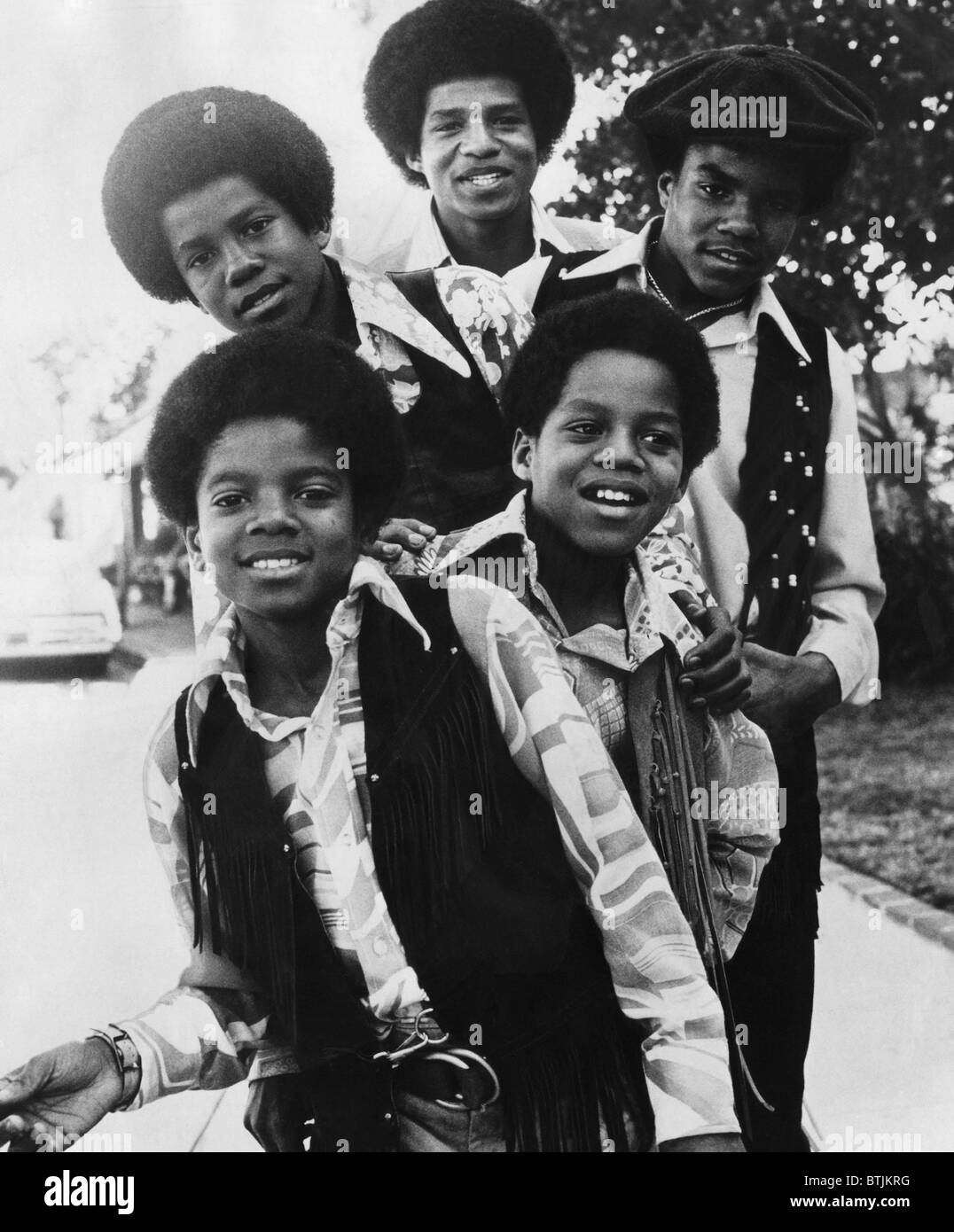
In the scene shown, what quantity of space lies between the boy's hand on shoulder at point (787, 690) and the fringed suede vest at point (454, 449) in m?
0.70

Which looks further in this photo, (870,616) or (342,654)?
(870,616)

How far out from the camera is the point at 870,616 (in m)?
3.02

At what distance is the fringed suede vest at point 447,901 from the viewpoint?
2.73 metres

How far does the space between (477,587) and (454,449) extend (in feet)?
1.01

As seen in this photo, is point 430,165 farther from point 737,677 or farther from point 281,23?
point 737,677

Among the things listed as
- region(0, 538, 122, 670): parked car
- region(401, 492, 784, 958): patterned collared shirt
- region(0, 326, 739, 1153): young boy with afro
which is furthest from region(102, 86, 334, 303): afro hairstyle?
region(401, 492, 784, 958): patterned collared shirt

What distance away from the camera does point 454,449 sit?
284 cm

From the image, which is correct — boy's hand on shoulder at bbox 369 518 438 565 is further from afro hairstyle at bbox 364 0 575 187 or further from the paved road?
afro hairstyle at bbox 364 0 575 187

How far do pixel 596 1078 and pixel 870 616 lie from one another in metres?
1.20

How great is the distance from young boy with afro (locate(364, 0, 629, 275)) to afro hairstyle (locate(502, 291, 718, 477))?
0.23 meters

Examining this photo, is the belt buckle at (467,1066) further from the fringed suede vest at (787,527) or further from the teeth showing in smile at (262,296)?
the teeth showing in smile at (262,296)

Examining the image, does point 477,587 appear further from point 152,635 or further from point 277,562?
point 152,635

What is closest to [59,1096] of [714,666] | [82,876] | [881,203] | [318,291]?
[82,876]

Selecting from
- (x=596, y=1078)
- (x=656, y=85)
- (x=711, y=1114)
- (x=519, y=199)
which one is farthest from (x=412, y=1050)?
(x=656, y=85)
